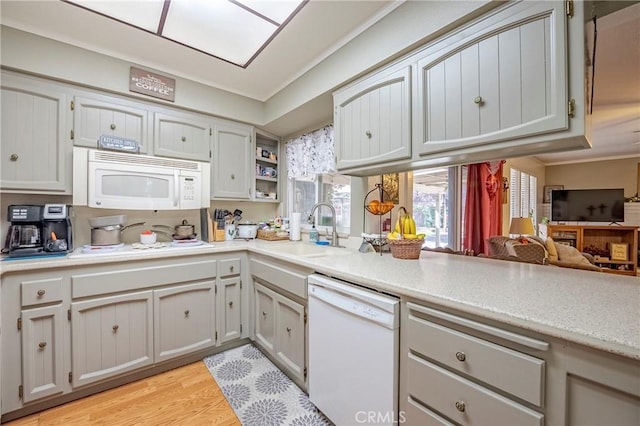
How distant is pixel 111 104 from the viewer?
200 centimetres

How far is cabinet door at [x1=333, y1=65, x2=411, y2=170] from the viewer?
1.48 meters

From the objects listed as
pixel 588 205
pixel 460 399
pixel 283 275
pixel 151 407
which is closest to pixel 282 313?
pixel 283 275

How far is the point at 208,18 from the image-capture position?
1604 mm

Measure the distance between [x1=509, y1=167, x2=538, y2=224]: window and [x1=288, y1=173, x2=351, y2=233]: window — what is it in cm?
189

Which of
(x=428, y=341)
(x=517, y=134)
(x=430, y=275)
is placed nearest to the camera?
(x=428, y=341)

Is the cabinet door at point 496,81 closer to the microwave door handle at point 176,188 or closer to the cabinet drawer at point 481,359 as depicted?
the cabinet drawer at point 481,359

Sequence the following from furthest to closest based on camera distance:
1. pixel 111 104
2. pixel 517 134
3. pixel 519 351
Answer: pixel 111 104
pixel 517 134
pixel 519 351

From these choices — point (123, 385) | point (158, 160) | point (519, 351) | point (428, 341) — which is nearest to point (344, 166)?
point (428, 341)

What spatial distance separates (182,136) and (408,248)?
2091 millimetres

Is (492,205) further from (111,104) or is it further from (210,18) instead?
(111,104)

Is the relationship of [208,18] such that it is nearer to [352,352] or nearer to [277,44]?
[277,44]

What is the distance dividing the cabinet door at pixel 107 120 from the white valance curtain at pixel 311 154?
1354 millimetres

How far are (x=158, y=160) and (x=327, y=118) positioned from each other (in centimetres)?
149

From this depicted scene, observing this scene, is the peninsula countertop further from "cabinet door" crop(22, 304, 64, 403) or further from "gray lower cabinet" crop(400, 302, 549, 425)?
"cabinet door" crop(22, 304, 64, 403)
